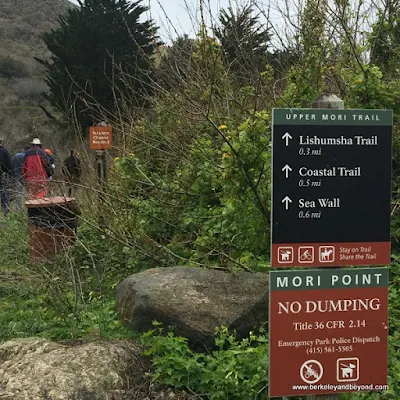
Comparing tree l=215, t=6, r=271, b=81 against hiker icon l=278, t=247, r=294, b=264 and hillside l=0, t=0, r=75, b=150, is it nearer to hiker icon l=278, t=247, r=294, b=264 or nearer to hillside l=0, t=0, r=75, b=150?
hiker icon l=278, t=247, r=294, b=264

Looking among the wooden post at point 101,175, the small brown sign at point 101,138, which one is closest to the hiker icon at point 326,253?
the wooden post at point 101,175

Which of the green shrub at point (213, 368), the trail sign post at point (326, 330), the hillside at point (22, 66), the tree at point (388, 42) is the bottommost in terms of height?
the green shrub at point (213, 368)

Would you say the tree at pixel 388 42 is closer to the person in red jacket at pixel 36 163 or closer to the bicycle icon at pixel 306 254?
the bicycle icon at pixel 306 254

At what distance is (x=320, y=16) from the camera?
566cm

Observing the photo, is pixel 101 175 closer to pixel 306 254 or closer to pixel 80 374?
pixel 80 374

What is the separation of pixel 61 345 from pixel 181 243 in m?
2.50

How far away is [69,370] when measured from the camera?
3449 mm

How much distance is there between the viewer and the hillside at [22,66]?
3581cm

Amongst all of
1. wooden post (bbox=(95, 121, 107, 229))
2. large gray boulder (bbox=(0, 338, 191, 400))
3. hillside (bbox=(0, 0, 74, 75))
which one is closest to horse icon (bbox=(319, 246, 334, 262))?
large gray boulder (bbox=(0, 338, 191, 400))

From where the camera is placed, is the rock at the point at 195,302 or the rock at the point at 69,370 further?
the rock at the point at 195,302

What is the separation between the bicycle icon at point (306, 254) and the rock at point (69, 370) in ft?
4.62

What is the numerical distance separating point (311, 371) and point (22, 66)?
5316 centimetres

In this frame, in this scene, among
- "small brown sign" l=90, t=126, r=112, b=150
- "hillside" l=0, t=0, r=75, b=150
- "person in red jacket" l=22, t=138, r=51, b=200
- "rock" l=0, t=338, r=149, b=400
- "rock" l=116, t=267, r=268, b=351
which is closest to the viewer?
"rock" l=0, t=338, r=149, b=400

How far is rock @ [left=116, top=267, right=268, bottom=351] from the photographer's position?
3.95 meters
